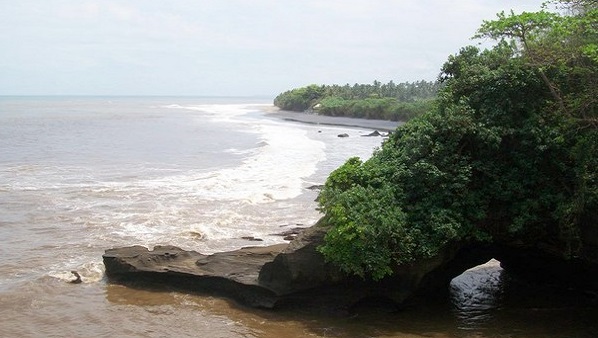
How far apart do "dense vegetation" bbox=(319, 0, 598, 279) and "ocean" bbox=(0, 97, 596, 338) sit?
5.62 feet

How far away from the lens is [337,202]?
12.7 metres

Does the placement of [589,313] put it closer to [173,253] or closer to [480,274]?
[480,274]

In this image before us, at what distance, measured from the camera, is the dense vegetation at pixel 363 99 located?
8211cm

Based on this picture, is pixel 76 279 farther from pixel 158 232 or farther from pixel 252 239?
pixel 252 239

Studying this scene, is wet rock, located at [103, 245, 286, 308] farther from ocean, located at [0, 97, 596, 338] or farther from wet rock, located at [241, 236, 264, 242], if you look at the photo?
wet rock, located at [241, 236, 264, 242]

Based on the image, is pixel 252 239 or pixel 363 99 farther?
pixel 363 99

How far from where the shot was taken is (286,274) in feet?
42.1

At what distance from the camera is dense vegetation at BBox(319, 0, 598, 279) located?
12062 millimetres

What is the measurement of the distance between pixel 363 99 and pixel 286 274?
82.7m

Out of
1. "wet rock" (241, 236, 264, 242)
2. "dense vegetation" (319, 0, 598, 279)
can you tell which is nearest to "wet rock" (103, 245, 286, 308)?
"dense vegetation" (319, 0, 598, 279)

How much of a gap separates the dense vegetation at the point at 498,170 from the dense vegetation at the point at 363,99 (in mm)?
57516

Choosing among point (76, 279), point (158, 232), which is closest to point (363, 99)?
point (158, 232)

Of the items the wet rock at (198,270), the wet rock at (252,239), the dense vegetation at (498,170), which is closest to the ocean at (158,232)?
the wet rock at (252,239)

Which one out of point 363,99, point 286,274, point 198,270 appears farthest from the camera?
point 363,99
